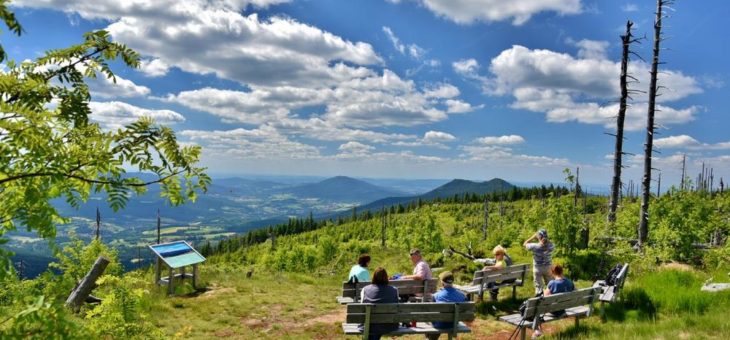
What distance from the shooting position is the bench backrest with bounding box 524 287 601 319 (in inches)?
332

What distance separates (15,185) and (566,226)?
17.6 meters

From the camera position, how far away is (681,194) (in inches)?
781

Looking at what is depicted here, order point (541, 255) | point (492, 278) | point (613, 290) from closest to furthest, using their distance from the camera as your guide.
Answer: point (613, 290) < point (492, 278) < point (541, 255)

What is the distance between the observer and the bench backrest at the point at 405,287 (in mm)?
10703

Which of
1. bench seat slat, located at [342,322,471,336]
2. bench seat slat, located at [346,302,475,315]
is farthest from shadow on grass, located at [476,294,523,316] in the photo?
bench seat slat, located at [346,302,475,315]

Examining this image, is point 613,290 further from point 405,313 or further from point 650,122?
point 650,122

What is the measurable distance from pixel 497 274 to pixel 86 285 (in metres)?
11.3

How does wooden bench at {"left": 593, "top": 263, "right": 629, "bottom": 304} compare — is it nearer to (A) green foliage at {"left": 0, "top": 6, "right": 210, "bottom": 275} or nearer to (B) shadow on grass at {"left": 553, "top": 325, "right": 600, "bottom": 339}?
(B) shadow on grass at {"left": 553, "top": 325, "right": 600, "bottom": 339}

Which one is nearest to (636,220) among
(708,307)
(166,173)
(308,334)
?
(708,307)

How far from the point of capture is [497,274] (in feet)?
38.9

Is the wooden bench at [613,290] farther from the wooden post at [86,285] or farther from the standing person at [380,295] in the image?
the wooden post at [86,285]

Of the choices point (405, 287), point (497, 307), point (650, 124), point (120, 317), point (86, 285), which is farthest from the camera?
point (650, 124)

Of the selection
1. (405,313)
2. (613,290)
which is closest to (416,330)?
(405,313)

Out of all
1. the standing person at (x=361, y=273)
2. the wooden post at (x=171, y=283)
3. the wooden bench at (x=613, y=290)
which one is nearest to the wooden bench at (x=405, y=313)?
the standing person at (x=361, y=273)
